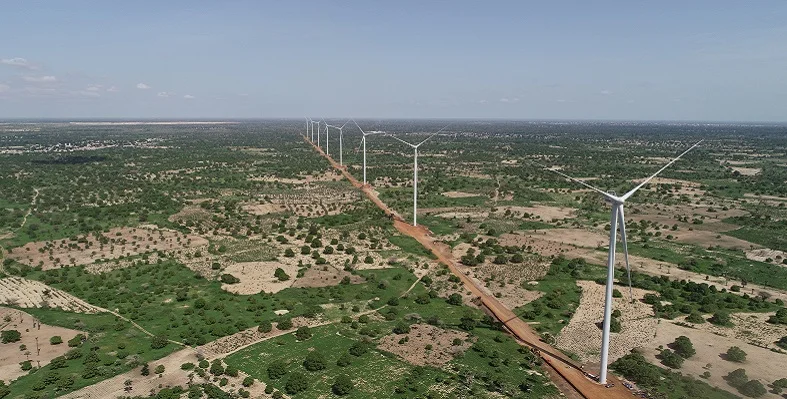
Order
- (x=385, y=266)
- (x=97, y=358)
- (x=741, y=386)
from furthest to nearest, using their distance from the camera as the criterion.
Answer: (x=385, y=266) < (x=97, y=358) < (x=741, y=386)

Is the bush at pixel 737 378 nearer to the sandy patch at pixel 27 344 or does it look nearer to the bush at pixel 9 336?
the sandy patch at pixel 27 344

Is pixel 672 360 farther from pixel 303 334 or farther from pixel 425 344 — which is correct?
pixel 303 334

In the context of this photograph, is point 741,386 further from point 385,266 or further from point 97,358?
point 97,358

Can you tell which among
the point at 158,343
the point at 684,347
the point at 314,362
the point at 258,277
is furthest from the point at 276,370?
the point at 684,347

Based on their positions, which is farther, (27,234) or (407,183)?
(407,183)

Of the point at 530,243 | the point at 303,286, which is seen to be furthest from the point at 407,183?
the point at 303,286

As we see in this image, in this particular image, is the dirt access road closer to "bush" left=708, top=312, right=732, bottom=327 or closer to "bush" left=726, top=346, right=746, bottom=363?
"bush" left=726, top=346, right=746, bottom=363
